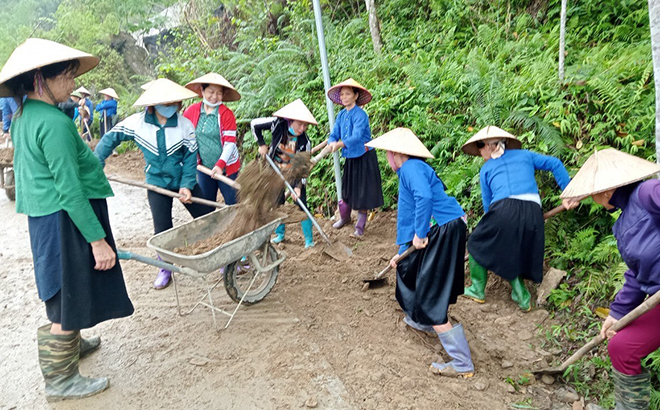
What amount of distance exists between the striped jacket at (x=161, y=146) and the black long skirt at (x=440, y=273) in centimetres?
249

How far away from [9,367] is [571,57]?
7.11m

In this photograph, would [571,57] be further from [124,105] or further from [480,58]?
[124,105]

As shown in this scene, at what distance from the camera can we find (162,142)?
4.33 meters

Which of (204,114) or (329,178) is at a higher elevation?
(204,114)

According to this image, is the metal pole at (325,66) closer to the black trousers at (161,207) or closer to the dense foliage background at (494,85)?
the dense foliage background at (494,85)

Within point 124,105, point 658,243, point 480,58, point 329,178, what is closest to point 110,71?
point 124,105

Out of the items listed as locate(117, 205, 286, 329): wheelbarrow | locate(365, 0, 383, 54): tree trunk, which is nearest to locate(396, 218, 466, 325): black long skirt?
locate(117, 205, 286, 329): wheelbarrow

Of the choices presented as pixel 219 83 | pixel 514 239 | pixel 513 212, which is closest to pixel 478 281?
pixel 514 239

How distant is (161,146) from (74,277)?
181 cm

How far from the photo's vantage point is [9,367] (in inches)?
141

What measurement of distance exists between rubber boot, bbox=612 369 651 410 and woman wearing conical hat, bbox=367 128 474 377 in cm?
93

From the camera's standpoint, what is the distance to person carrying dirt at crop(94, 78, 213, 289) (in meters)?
4.21

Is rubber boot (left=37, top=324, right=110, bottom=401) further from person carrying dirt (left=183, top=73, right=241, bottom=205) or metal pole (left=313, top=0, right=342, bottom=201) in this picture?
metal pole (left=313, top=0, right=342, bottom=201)

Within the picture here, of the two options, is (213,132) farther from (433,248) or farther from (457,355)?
(457,355)
